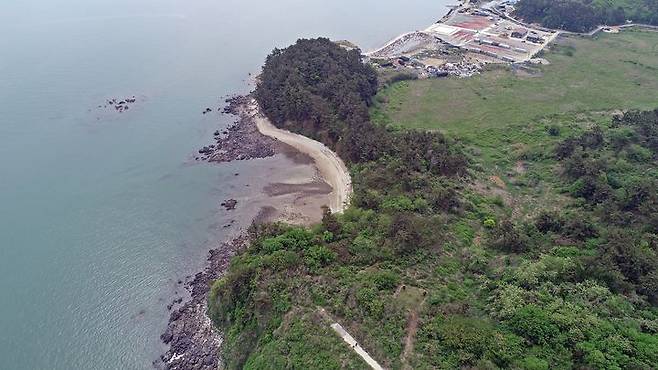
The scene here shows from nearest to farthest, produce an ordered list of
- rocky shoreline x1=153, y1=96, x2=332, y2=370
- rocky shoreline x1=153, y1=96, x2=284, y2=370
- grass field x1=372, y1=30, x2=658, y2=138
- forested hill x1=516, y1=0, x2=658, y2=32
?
rocky shoreline x1=153, y1=96, x2=284, y2=370 < rocky shoreline x1=153, y1=96, x2=332, y2=370 < grass field x1=372, y1=30, x2=658, y2=138 < forested hill x1=516, y1=0, x2=658, y2=32

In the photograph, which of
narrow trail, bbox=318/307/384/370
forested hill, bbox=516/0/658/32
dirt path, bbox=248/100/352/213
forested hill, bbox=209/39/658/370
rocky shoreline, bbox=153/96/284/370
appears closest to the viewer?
forested hill, bbox=209/39/658/370

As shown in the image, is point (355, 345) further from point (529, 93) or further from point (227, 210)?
point (529, 93)

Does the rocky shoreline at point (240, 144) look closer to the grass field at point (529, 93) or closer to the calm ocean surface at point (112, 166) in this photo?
the calm ocean surface at point (112, 166)

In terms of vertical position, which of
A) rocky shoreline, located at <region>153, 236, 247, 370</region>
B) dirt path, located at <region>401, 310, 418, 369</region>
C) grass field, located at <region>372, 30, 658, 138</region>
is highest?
grass field, located at <region>372, 30, 658, 138</region>

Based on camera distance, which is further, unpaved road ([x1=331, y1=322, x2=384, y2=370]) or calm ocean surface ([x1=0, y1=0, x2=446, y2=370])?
calm ocean surface ([x1=0, y1=0, x2=446, y2=370])

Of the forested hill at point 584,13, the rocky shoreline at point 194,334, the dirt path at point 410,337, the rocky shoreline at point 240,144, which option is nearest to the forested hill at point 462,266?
the dirt path at point 410,337

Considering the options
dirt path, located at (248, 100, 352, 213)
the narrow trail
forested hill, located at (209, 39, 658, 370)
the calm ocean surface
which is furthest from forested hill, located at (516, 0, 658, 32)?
the narrow trail

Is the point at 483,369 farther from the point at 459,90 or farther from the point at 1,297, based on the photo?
the point at 459,90

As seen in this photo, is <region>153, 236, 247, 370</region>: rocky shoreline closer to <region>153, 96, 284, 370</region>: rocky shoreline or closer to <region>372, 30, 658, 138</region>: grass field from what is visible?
<region>153, 96, 284, 370</region>: rocky shoreline
